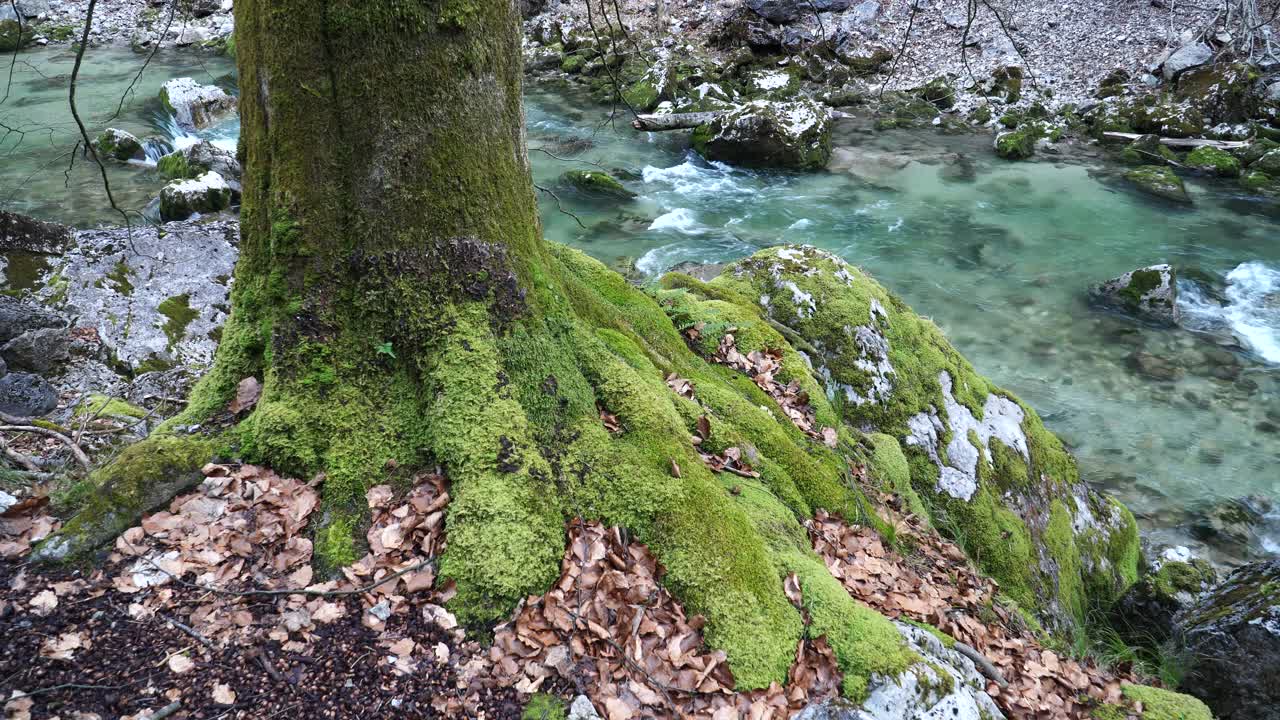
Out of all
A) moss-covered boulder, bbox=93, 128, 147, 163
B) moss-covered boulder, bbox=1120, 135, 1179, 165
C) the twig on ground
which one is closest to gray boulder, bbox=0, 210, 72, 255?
the twig on ground

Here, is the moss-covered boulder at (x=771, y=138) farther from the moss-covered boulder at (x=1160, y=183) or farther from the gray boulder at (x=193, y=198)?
the gray boulder at (x=193, y=198)

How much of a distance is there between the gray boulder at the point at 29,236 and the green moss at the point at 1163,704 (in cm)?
1148

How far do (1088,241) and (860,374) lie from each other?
12368mm

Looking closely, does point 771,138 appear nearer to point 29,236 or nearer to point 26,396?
point 29,236

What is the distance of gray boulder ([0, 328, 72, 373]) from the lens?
6.80 meters

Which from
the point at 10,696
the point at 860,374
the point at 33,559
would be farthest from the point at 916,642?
the point at 33,559

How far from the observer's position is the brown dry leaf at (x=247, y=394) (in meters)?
3.86

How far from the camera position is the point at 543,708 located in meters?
2.97

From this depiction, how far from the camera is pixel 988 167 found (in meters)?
19.5

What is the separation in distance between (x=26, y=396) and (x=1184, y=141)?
81.6ft

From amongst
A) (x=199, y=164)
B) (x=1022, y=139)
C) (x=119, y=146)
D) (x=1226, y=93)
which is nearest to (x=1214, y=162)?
(x=1226, y=93)

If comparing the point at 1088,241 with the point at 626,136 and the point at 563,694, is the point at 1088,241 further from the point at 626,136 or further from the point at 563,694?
the point at 563,694

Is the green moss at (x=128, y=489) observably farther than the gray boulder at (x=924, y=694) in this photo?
No

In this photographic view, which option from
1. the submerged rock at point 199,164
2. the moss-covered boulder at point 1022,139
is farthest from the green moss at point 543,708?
the moss-covered boulder at point 1022,139
